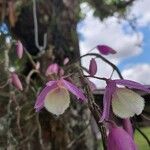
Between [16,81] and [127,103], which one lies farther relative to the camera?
[16,81]

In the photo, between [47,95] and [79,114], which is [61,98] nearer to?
[47,95]

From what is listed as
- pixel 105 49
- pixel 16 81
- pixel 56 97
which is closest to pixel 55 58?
pixel 16 81

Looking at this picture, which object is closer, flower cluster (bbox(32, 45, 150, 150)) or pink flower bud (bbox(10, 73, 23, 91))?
flower cluster (bbox(32, 45, 150, 150))

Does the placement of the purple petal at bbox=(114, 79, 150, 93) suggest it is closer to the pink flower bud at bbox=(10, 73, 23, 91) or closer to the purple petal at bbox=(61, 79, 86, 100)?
the purple petal at bbox=(61, 79, 86, 100)

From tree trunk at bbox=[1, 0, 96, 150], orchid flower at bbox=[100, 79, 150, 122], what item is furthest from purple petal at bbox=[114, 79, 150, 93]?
tree trunk at bbox=[1, 0, 96, 150]

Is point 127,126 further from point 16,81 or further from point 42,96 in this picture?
point 16,81
